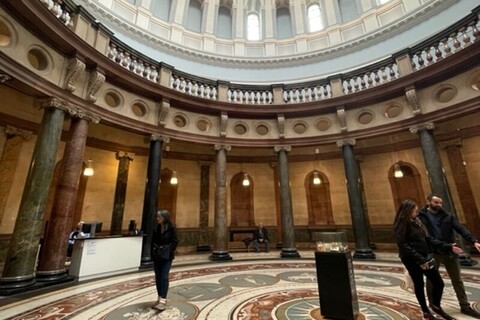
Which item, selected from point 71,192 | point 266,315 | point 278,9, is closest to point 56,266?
point 71,192

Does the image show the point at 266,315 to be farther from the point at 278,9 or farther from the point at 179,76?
the point at 278,9

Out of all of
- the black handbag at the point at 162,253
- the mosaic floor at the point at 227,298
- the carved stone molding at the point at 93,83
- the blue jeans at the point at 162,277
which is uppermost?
the carved stone molding at the point at 93,83

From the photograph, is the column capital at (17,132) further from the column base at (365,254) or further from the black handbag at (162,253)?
the column base at (365,254)

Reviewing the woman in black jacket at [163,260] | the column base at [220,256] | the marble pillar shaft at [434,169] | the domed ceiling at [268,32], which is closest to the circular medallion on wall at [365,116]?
the marble pillar shaft at [434,169]

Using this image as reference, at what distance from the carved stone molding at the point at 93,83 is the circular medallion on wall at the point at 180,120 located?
298 centimetres

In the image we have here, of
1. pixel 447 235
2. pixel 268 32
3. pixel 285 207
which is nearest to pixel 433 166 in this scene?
pixel 285 207

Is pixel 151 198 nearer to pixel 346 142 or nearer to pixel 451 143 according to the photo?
pixel 346 142

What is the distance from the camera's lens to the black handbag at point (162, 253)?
152 inches

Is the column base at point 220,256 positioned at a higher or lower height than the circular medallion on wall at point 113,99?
lower

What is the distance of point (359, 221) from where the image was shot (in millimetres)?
8875

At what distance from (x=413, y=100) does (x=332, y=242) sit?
726 centimetres

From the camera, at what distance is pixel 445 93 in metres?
7.81

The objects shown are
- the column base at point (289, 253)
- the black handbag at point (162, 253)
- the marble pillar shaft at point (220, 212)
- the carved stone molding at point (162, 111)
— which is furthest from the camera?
the column base at point (289, 253)

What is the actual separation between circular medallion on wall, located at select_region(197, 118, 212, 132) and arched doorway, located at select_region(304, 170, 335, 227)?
246 inches
